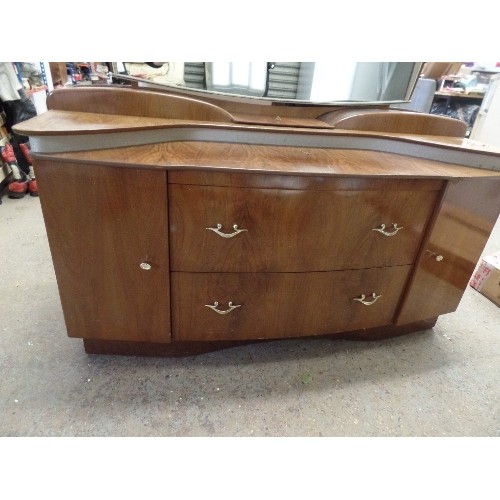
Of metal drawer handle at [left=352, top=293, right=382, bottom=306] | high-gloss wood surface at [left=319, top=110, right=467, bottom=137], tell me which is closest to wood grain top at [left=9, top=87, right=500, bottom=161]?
high-gloss wood surface at [left=319, top=110, right=467, bottom=137]

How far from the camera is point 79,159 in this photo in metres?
0.80

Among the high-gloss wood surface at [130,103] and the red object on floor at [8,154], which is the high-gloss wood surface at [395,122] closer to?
the high-gloss wood surface at [130,103]

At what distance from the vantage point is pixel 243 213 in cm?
89

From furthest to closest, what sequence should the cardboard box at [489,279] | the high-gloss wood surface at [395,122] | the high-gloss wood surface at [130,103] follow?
the cardboard box at [489,279] < the high-gloss wood surface at [395,122] < the high-gloss wood surface at [130,103]

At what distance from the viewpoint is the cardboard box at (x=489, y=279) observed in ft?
5.16

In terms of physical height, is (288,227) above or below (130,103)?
below

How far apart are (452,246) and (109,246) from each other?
1.13m

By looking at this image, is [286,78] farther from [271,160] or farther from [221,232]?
[221,232]

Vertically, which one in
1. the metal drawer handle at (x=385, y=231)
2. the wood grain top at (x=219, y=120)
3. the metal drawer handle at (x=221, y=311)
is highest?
the wood grain top at (x=219, y=120)

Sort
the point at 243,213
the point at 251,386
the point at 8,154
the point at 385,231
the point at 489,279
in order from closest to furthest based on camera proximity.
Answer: the point at 243,213 → the point at 385,231 → the point at 251,386 → the point at 489,279 → the point at 8,154

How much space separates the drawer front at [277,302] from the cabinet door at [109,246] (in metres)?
0.09

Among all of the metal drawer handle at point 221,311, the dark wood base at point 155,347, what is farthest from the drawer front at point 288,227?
the dark wood base at point 155,347

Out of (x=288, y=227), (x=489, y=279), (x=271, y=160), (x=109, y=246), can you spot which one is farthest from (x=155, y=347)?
(x=489, y=279)
